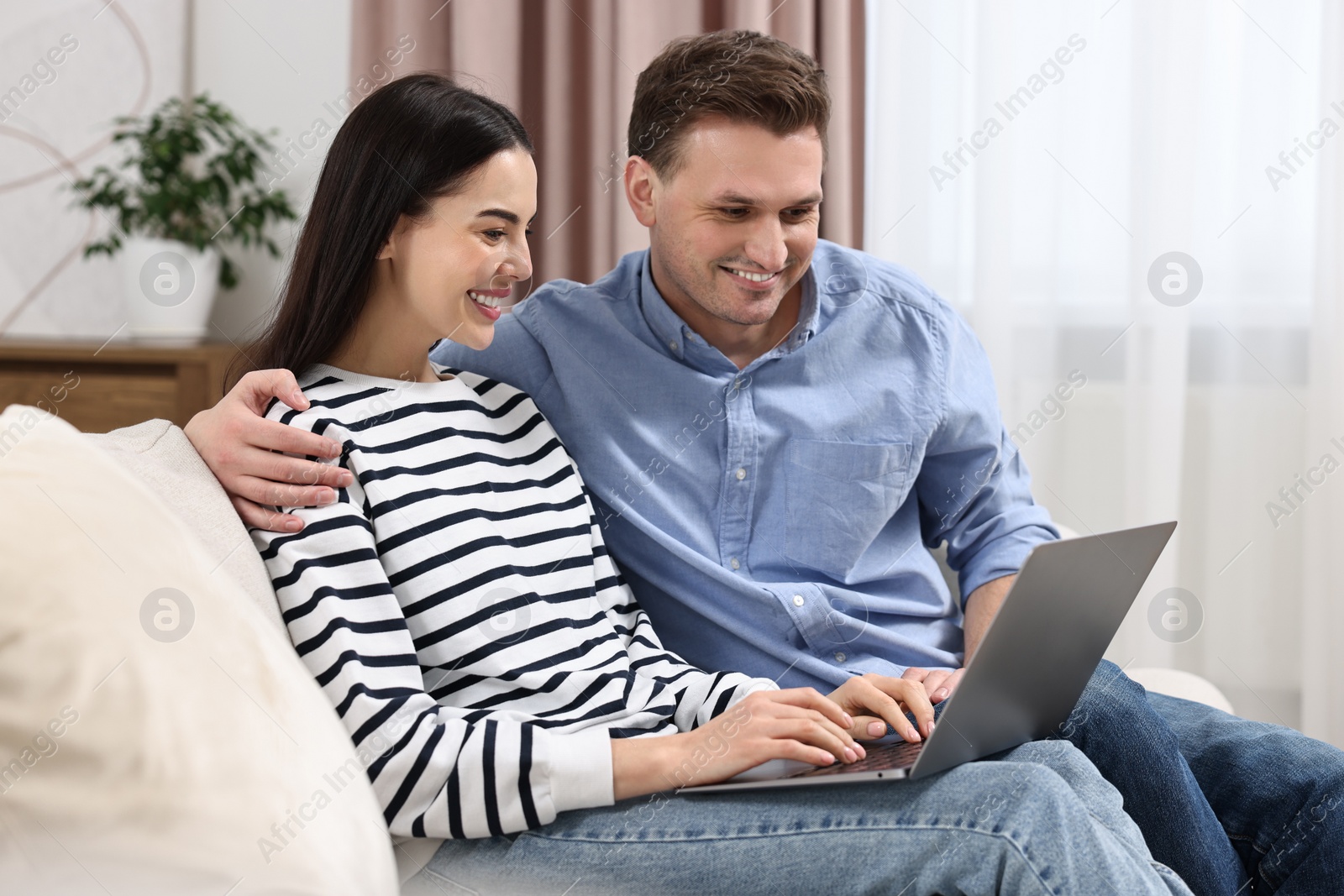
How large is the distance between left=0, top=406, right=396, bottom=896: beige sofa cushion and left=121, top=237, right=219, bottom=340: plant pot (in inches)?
60.8

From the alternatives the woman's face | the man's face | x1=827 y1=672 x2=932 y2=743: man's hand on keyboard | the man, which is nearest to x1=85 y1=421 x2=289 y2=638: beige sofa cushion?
the woman's face

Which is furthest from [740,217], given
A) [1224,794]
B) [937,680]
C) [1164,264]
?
[1164,264]

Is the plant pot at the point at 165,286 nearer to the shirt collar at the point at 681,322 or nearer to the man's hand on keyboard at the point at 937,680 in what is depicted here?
the shirt collar at the point at 681,322

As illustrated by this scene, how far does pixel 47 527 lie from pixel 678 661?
63cm

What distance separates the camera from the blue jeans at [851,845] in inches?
31.5

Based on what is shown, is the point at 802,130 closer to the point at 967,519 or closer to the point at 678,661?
the point at 967,519

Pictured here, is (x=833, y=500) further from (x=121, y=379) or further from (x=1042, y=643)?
(x=121, y=379)

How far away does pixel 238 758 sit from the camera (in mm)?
778

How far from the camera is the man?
124 cm

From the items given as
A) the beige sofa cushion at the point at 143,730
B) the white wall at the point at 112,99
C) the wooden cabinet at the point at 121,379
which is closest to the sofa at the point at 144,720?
the beige sofa cushion at the point at 143,730

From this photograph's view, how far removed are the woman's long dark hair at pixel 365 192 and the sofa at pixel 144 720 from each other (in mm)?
291

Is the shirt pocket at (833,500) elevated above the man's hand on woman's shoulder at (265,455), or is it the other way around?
the man's hand on woman's shoulder at (265,455)

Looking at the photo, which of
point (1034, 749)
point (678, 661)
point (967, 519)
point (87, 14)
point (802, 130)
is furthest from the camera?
point (87, 14)

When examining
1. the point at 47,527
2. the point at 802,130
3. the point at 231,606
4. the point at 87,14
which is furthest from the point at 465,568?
the point at 87,14
